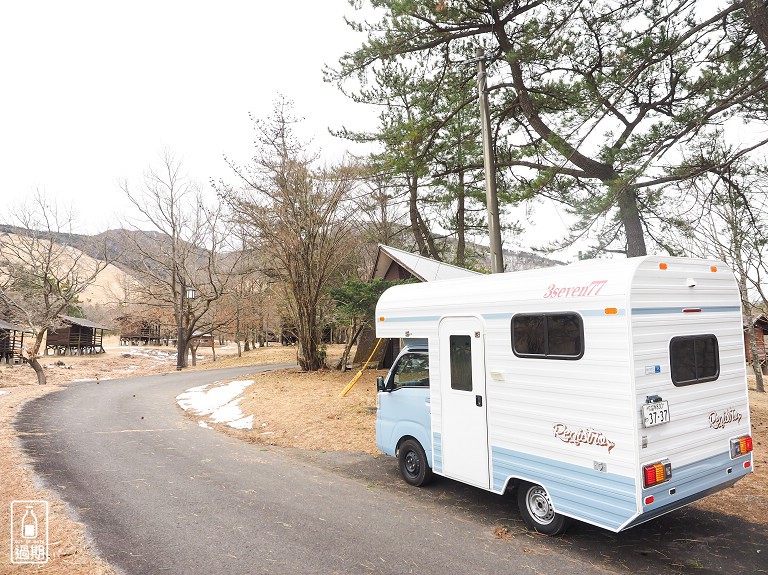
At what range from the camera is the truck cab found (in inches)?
274

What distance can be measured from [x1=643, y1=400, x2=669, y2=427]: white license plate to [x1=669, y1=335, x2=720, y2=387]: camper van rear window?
Answer: 14.4 inches

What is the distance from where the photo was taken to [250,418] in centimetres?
1293

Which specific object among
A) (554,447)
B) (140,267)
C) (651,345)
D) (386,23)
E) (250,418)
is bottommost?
(250,418)

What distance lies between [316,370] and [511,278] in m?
17.6

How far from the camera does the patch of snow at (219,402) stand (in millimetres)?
12981

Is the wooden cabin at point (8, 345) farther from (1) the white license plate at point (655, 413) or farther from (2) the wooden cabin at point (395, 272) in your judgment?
(1) the white license plate at point (655, 413)

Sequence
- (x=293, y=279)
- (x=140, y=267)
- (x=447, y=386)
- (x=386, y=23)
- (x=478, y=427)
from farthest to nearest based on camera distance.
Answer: (x=140, y=267), (x=293, y=279), (x=386, y=23), (x=447, y=386), (x=478, y=427)

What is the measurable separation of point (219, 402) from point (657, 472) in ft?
45.6

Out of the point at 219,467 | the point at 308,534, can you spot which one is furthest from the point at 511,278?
the point at 219,467

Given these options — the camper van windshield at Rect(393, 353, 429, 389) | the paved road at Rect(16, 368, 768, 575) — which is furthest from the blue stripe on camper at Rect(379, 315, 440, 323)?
the paved road at Rect(16, 368, 768, 575)

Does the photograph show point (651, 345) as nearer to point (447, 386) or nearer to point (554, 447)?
point (554, 447)

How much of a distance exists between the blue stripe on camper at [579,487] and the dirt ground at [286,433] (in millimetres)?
2569

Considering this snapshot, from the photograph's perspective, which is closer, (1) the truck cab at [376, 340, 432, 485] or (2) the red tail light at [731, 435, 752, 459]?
(2) the red tail light at [731, 435, 752, 459]

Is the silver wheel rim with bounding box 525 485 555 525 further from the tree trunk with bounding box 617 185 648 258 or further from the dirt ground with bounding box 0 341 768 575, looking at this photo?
the tree trunk with bounding box 617 185 648 258
